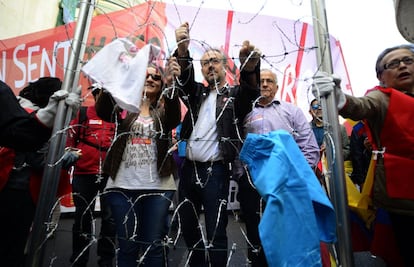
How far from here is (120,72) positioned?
1.00 metres

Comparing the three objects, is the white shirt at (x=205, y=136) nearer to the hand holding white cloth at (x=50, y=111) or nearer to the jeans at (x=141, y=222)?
the jeans at (x=141, y=222)

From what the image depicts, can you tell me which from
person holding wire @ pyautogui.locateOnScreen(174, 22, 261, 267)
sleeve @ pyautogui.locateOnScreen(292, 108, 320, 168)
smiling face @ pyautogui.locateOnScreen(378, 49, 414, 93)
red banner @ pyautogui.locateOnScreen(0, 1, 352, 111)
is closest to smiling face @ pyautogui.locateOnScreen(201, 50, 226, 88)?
person holding wire @ pyautogui.locateOnScreen(174, 22, 261, 267)

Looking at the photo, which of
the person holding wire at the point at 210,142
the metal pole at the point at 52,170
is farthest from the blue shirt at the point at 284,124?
the metal pole at the point at 52,170

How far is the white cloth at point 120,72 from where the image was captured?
0.96 m

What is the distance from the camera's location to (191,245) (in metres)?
1.24

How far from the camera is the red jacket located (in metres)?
1.67

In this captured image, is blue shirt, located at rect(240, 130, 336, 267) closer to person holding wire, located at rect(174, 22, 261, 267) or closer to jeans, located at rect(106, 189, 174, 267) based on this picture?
person holding wire, located at rect(174, 22, 261, 267)

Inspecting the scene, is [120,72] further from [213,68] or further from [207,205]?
[207,205]

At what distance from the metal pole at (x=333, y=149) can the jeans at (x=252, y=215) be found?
1.41 ft

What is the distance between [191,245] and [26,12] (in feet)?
12.1

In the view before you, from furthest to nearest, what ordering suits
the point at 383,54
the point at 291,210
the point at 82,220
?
the point at 82,220, the point at 383,54, the point at 291,210

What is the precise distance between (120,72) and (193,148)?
450mm

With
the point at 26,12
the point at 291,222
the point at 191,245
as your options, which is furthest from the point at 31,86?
the point at 26,12

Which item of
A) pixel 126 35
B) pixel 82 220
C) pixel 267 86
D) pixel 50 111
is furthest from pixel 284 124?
pixel 126 35
